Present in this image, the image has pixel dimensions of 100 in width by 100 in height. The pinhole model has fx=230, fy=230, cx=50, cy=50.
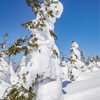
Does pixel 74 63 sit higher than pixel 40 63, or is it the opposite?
pixel 74 63

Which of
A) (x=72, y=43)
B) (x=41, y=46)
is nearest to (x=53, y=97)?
(x=41, y=46)

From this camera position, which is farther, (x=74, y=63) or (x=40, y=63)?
(x=74, y=63)

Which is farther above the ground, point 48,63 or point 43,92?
point 48,63

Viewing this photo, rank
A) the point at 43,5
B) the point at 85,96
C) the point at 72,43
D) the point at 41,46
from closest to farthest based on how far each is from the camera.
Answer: the point at 41,46 < the point at 43,5 < the point at 85,96 < the point at 72,43

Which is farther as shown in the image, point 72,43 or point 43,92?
point 72,43

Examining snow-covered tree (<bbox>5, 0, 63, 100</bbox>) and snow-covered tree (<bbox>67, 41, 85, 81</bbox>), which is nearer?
snow-covered tree (<bbox>5, 0, 63, 100</bbox>)

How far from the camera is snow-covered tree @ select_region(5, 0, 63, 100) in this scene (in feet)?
41.1

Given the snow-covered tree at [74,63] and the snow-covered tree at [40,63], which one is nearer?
the snow-covered tree at [40,63]

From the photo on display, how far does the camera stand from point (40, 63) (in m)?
12.9

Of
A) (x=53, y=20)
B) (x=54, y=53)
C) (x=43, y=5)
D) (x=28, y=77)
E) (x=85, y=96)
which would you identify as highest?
(x=43, y=5)

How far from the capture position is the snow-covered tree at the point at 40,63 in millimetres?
12516

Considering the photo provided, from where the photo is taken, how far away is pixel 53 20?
14.9m

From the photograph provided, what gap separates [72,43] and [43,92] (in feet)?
73.1

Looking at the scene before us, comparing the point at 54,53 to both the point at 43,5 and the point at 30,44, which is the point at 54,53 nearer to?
the point at 30,44
